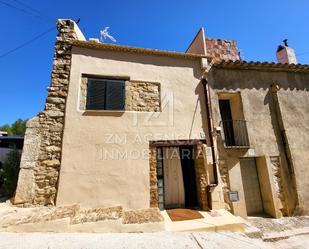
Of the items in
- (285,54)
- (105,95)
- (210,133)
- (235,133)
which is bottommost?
(210,133)

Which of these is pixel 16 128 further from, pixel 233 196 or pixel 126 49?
pixel 233 196

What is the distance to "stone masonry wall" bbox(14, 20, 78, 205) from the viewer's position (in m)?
4.80

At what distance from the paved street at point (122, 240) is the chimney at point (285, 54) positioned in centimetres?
915

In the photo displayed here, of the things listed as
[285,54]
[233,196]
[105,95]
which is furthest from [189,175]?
[285,54]

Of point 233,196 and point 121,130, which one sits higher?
point 121,130

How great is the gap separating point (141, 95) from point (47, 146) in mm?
3414

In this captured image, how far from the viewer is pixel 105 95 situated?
593 centimetres

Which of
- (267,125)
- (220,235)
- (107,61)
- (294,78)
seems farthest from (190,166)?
(294,78)

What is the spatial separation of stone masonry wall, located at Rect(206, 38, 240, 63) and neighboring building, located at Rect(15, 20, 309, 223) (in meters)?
1.08

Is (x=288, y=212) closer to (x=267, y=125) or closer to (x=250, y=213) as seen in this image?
(x=250, y=213)

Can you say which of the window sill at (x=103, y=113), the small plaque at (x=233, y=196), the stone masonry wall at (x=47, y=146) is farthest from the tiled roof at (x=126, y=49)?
the small plaque at (x=233, y=196)

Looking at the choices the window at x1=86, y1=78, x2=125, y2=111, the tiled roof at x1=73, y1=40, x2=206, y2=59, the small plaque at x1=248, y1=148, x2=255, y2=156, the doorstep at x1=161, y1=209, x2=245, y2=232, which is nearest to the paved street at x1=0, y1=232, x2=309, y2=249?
the doorstep at x1=161, y1=209, x2=245, y2=232

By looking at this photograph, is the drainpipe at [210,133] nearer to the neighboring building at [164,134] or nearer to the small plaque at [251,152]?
the neighboring building at [164,134]

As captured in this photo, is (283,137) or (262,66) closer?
(283,137)
